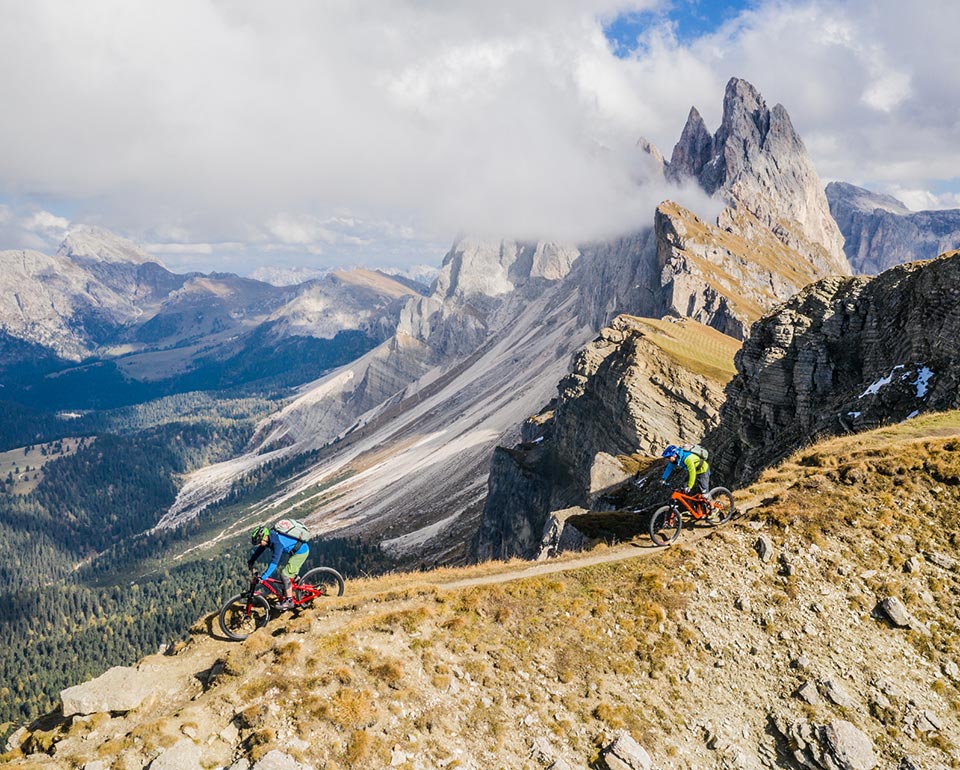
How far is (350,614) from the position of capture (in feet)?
60.6

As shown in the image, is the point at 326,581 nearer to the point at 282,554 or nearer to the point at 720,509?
the point at 282,554

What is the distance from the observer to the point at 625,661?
53.9 ft

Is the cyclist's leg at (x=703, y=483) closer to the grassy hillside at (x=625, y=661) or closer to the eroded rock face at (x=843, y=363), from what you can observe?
the grassy hillside at (x=625, y=661)

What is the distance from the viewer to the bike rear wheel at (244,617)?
1858 centimetres

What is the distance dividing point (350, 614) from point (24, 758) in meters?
8.47

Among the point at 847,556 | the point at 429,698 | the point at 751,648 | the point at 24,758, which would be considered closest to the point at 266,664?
the point at 429,698

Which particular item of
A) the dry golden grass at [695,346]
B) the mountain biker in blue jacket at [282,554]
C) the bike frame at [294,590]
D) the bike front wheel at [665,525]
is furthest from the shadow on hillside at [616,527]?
the dry golden grass at [695,346]

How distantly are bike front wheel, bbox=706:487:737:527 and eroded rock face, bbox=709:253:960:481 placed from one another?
1527cm

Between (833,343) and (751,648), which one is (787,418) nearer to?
(833,343)

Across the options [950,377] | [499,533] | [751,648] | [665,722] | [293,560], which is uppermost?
[950,377]

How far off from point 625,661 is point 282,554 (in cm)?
1075

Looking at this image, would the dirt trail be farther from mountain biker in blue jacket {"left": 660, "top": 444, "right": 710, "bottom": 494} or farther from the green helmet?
the green helmet

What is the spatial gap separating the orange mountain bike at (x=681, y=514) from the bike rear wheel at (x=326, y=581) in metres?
11.2

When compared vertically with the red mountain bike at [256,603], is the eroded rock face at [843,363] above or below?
above
